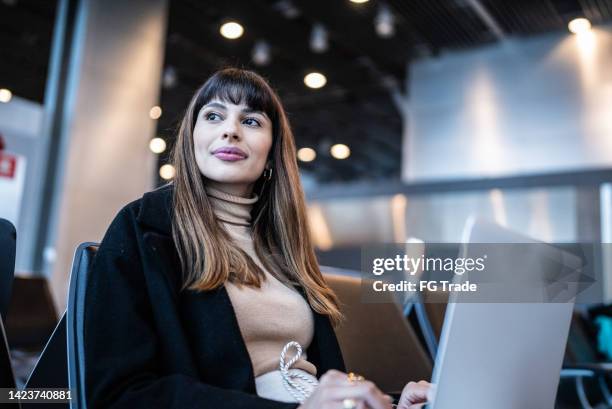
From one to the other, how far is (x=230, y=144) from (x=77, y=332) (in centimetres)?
50

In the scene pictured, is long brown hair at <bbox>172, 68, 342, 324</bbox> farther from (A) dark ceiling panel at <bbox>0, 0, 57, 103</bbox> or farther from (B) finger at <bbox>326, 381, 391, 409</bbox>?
(A) dark ceiling panel at <bbox>0, 0, 57, 103</bbox>

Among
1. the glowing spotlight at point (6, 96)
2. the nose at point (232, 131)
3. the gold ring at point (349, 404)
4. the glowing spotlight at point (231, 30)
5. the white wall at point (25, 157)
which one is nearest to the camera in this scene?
the gold ring at point (349, 404)

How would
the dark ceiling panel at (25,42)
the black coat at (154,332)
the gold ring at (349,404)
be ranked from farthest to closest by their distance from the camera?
the dark ceiling panel at (25,42)
the black coat at (154,332)
the gold ring at (349,404)

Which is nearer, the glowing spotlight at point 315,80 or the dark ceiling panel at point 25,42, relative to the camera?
the dark ceiling panel at point 25,42

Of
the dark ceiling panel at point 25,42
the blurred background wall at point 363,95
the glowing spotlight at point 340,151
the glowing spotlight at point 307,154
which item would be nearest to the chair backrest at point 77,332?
the blurred background wall at point 363,95

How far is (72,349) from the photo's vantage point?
1121 millimetres

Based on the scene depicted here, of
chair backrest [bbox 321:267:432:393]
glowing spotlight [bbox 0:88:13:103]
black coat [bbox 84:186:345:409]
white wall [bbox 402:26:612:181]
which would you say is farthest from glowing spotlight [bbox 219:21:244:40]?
black coat [bbox 84:186:345:409]

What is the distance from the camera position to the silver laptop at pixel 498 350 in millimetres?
887

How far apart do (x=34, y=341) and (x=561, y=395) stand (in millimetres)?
2584

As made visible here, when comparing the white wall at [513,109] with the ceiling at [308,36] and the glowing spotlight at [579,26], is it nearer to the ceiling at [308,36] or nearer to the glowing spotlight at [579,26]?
the glowing spotlight at [579,26]

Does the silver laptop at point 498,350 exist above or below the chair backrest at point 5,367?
above

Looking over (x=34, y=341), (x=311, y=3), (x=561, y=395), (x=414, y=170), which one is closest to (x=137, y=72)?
(x=311, y=3)

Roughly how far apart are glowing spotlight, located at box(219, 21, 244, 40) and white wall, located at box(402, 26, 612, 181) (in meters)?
2.09

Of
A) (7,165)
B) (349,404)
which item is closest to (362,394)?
(349,404)
